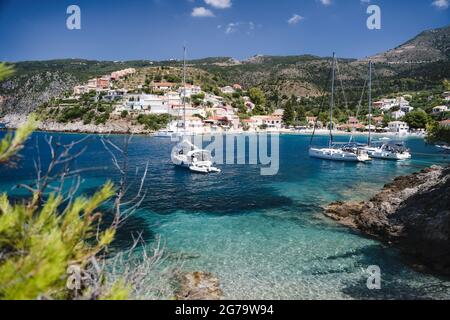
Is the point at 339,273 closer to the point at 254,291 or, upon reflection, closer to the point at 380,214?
the point at 254,291

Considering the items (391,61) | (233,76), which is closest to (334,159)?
(233,76)

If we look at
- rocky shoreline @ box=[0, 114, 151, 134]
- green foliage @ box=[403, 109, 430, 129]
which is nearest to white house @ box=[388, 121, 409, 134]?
green foliage @ box=[403, 109, 430, 129]

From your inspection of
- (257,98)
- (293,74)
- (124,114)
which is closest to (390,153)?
(124,114)

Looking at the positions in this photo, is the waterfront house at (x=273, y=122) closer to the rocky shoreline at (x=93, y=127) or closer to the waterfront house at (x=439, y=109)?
the rocky shoreline at (x=93, y=127)

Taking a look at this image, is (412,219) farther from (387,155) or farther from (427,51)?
(427,51)

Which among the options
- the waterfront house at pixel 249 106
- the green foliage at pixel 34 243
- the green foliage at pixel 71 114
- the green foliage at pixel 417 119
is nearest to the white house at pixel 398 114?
the green foliage at pixel 417 119

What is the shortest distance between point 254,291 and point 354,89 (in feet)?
428

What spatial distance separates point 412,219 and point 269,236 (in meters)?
6.17

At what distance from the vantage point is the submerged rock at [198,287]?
9398 millimetres

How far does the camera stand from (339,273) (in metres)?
10.9

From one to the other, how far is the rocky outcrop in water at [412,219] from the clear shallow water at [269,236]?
0.85 m

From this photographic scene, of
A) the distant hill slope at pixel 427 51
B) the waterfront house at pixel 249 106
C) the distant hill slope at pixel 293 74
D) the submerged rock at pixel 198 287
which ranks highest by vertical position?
the distant hill slope at pixel 427 51

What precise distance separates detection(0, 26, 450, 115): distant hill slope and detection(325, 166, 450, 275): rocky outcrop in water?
262 feet
